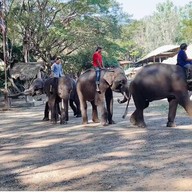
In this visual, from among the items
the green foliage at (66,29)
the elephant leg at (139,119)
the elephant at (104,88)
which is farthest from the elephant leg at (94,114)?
the green foliage at (66,29)

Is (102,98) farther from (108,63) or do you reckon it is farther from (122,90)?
(108,63)

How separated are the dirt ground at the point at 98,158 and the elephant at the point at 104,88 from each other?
0.68m

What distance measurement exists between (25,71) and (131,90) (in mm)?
11988

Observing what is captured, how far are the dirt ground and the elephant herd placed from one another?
587mm

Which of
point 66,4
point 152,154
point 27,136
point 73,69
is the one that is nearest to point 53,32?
point 66,4

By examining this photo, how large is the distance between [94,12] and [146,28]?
58.0 m

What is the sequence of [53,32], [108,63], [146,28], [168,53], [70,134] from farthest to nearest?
[146,28], [168,53], [108,63], [53,32], [70,134]

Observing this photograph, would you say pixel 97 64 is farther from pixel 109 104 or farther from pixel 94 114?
pixel 94 114

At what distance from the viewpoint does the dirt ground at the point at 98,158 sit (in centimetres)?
538

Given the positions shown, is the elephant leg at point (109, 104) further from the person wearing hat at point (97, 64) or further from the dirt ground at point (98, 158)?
the dirt ground at point (98, 158)

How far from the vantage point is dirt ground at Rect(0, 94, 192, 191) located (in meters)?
5.38

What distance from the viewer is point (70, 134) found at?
9797 mm

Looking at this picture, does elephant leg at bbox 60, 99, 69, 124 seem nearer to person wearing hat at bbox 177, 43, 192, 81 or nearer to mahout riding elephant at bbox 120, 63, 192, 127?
mahout riding elephant at bbox 120, 63, 192, 127

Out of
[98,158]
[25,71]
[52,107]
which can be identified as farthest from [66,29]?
[98,158]
